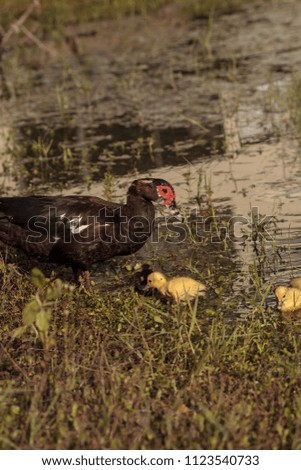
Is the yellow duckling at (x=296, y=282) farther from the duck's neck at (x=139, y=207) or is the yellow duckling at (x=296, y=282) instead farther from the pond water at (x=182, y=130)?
the duck's neck at (x=139, y=207)

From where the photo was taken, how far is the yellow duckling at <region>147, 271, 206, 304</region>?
6559 millimetres

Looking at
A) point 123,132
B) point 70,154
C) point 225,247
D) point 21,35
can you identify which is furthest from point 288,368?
point 21,35

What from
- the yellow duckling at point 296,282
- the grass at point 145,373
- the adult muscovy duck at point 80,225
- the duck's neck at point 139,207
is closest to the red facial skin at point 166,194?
the adult muscovy duck at point 80,225

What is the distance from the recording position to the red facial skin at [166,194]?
273 inches

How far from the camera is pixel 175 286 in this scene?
6613 millimetres

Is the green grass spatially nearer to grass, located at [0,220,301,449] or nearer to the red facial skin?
grass, located at [0,220,301,449]

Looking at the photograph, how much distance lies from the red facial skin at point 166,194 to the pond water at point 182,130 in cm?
74

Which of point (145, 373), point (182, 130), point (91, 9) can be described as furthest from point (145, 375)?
point (91, 9)

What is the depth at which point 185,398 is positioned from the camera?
5.13m

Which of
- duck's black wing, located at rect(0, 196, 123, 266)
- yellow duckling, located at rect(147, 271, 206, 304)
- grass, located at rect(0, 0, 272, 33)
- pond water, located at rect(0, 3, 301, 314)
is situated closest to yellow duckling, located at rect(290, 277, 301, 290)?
pond water, located at rect(0, 3, 301, 314)

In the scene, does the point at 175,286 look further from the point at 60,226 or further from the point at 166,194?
the point at 60,226

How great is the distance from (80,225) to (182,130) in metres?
4.73

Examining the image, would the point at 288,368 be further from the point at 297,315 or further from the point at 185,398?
the point at 297,315

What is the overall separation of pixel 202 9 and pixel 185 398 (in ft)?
46.8
